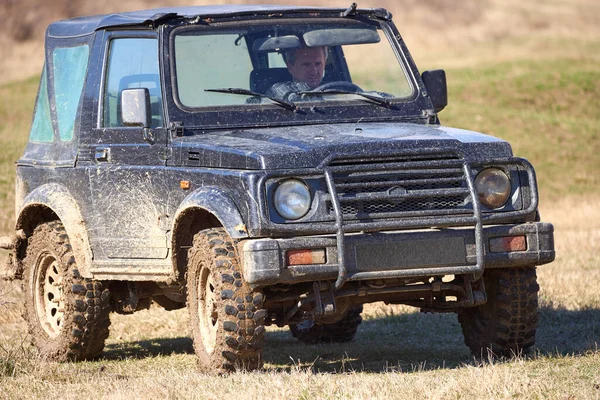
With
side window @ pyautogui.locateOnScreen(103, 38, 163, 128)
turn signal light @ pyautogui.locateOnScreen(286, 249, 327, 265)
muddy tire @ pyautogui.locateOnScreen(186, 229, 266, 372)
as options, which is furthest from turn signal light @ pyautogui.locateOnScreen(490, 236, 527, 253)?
side window @ pyautogui.locateOnScreen(103, 38, 163, 128)

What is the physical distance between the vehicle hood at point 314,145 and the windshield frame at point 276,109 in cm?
9

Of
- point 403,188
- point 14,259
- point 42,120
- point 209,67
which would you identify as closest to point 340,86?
point 209,67

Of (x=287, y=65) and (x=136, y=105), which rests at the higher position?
(x=287, y=65)

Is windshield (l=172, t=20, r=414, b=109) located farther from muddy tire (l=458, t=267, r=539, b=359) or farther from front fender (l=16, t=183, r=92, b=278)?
muddy tire (l=458, t=267, r=539, b=359)

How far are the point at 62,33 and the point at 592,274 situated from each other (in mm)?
5720

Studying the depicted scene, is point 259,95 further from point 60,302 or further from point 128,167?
point 60,302

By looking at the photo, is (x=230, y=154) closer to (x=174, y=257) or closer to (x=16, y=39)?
(x=174, y=257)

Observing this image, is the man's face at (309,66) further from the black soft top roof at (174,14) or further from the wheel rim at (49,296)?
the wheel rim at (49,296)

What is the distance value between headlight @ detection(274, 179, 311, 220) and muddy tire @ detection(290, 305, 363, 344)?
282 centimetres

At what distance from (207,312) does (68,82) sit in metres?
2.39

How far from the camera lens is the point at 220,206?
6.58 metres

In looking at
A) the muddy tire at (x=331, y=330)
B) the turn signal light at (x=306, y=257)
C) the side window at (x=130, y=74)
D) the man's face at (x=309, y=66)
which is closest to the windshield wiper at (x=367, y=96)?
the man's face at (x=309, y=66)

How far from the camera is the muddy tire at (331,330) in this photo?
9250 mm

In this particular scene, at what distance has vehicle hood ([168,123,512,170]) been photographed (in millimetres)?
6480
